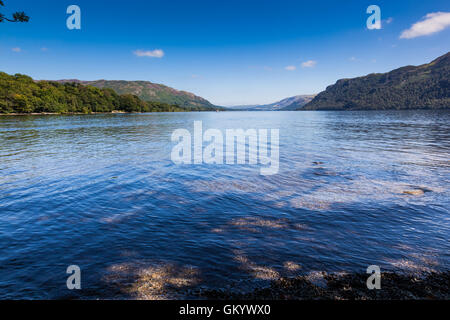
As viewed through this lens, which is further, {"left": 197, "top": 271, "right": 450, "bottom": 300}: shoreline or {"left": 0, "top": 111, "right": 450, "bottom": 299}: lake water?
{"left": 0, "top": 111, "right": 450, "bottom": 299}: lake water

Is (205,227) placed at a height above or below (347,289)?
above

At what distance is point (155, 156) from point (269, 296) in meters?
26.0

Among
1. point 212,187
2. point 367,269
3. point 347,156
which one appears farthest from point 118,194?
point 347,156

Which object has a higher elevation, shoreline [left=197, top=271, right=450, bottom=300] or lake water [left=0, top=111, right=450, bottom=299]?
lake water [left=0, top=111, right=450, bottom=299]

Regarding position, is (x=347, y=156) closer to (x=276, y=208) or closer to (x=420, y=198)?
(x=420, y=198)

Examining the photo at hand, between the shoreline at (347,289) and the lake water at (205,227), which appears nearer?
the shoreline at (347,289)

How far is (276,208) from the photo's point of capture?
13.4 meters

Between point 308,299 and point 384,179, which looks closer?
point 308,299

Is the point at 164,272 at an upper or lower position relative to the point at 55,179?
lower

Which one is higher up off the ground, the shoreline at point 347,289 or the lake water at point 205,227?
the lake water at point 205,227

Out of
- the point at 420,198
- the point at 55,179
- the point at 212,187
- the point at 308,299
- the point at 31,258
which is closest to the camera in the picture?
the point at 308,299

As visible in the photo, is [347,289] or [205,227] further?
[205,227]

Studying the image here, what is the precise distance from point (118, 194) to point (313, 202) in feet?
Answer: 41.8

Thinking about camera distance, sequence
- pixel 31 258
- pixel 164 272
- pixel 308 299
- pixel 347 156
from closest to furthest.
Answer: pixel 308 299 < pixel 164 272 < pixel 31 258 < pixel 347 156
